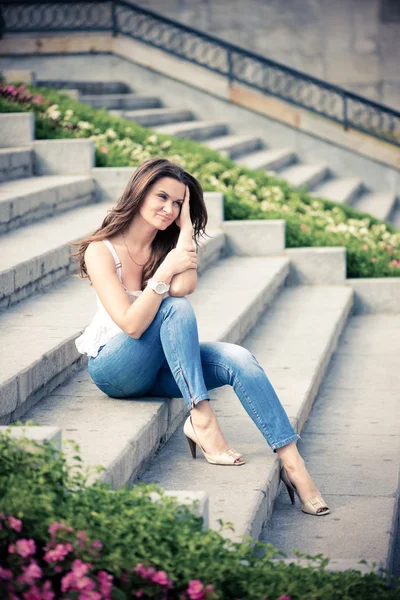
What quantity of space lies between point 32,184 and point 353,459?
402 centimetres

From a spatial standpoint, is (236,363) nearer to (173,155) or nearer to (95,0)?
(173,155)

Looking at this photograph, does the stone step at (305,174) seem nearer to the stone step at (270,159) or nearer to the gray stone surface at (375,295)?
the stone step at (270,159)

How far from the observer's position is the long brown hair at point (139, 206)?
4363mm

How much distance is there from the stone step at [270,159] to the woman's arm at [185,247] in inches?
282

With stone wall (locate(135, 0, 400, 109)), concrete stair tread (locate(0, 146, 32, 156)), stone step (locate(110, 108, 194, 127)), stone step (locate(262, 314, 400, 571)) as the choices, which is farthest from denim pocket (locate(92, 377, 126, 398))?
stone wall (locate(135, 0, 400, 109))

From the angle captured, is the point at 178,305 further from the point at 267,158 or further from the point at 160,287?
the point at 267,158

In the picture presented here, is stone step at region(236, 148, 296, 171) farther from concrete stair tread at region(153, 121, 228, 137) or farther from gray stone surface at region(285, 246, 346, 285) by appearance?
gray stone surface at region(285, 246, 346, 285)

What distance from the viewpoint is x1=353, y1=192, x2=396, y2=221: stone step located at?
12193mm

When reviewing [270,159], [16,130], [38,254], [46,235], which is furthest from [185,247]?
[270,159]

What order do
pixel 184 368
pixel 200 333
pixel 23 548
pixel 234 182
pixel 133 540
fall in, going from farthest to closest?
pixel 234 182 < pixel 200 333 < pixel 184 368 < pixel 133 540 < pixel 23 548

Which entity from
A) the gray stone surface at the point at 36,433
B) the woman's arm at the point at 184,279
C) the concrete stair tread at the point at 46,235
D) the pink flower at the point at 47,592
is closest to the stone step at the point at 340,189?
the concrete stair tread at the point at 46,235

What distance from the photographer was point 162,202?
14.4ft

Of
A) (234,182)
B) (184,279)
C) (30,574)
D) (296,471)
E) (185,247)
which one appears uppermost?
Result: (185,247)

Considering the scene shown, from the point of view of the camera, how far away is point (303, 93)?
54.2ft
